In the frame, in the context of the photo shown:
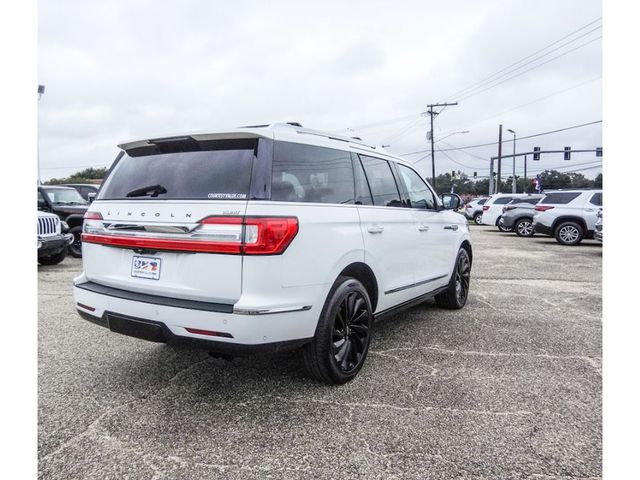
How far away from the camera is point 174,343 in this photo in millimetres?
2879

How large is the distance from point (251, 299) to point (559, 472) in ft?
6.06

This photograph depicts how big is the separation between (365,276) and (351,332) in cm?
47

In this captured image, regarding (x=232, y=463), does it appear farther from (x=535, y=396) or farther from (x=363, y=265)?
(x=535, y=396)

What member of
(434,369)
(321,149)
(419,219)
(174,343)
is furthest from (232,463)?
(419,219)

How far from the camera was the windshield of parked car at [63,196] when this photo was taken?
11.6 m

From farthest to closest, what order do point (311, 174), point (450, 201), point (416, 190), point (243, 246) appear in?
point (450, 201), point (416, 190), point (311, 174), point (243, 246)

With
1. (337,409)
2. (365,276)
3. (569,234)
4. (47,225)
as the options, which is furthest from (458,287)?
(569,234)

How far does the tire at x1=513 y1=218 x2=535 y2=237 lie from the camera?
18562 mm

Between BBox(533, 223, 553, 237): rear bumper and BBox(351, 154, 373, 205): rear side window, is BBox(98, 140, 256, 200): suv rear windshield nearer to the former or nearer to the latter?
BBox(351, 154, 373, 205): rear side window

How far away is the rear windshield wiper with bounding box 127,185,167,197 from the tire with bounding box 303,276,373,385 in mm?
1326

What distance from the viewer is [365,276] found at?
374 cm

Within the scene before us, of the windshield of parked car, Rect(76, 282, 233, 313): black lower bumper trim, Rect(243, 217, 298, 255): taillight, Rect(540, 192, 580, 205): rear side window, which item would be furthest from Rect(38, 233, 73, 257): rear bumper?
Rect(540, 192, 580, 205): rear side window

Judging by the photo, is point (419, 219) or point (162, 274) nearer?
point (162, 274)

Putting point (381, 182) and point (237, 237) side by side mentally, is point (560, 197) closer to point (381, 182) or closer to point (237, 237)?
point (381, 182)
